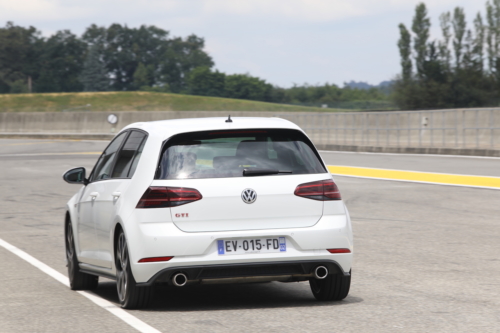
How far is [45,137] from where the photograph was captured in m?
64.4

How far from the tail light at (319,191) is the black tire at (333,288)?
0.63 meters

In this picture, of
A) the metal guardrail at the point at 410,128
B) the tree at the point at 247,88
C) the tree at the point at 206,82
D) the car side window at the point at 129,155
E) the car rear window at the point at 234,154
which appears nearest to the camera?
the car rear window at the point at 234,154

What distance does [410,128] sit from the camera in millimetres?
39125

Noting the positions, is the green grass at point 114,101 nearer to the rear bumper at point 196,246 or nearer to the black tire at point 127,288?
the black tire at point 127,288

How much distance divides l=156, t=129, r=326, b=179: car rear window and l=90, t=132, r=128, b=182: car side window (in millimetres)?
1167

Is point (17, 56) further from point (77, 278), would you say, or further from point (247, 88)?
point (77, 278)

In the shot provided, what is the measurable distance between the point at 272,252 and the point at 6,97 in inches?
4563

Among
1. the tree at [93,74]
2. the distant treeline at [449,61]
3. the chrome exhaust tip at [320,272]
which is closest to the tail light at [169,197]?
the chrome exhaust tip at [320,272]

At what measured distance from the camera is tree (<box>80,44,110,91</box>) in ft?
608

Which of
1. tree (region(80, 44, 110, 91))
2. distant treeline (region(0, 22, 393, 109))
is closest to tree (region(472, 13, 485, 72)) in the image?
distant treeline (region(0, 22, 393, 109))

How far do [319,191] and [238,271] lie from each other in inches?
32.8

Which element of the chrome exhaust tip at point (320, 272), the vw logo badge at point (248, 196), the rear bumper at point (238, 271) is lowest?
the chrome exhaust tip at point (320, 272)

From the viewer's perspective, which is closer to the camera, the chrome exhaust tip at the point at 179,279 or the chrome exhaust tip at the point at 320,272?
the chrome exhaust tip at the point at 179,279

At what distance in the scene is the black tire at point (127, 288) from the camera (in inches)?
255
